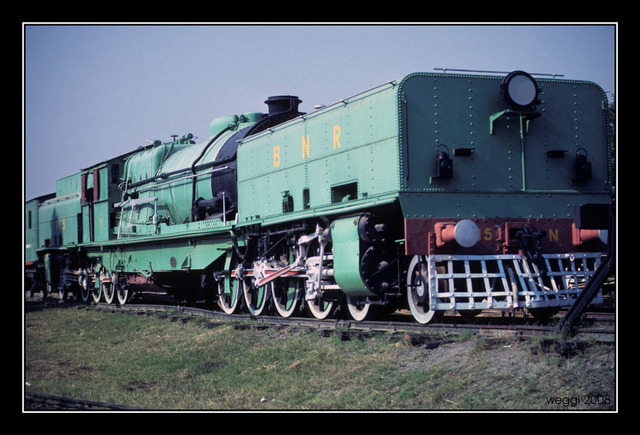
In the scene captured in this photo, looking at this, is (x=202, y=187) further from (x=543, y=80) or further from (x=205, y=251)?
(x=543, y=80)

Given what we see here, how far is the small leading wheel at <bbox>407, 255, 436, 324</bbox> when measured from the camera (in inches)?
394

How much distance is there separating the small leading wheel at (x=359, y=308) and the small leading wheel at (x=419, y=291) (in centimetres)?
91

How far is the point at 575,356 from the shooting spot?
6.91 meters

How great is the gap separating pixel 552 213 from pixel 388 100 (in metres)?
2.85

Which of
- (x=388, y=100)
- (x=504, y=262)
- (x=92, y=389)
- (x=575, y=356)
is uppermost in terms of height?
(x=388, y=100)

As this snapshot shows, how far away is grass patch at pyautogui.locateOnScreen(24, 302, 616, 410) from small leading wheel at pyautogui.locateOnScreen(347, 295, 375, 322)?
1058 mm

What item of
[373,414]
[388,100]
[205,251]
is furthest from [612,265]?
[205,251]

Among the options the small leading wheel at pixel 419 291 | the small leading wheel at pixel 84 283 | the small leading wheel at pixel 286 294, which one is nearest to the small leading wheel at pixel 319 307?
the small leading wheel at pixel 286 294

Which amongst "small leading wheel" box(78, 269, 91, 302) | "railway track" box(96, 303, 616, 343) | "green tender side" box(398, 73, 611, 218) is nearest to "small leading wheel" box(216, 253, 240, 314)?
"railway track" box(96, 303, 616, 343)

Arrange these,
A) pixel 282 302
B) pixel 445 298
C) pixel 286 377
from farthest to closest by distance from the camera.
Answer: pixel 282 302 < pixel 445 298 < pixel 286 377

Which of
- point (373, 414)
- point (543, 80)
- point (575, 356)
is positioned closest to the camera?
point (373, 414)

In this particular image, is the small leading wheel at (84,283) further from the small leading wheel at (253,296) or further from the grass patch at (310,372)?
the grass patch at (310,372)

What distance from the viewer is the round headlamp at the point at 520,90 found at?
33.7 ft

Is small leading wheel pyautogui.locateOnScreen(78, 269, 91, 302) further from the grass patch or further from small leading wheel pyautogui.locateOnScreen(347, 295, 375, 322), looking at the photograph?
small leading wheel pyautogui.locateOnScreen(347, 295, 375, 322)
